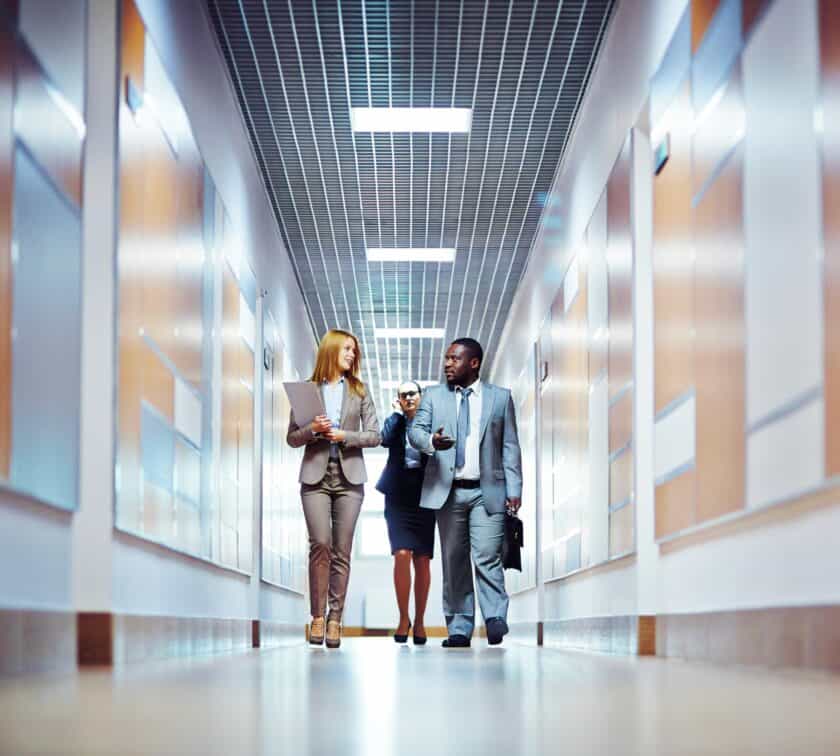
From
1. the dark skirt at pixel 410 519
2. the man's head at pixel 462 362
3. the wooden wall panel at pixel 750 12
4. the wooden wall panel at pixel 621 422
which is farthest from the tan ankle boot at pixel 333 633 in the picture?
the wooden wall panel at pixel 750 12

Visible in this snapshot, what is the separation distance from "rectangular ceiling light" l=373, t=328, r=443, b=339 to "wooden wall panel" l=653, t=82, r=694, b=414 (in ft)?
29.2

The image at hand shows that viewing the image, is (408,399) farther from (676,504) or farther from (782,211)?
(782,211)

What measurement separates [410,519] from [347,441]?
1.06 meters

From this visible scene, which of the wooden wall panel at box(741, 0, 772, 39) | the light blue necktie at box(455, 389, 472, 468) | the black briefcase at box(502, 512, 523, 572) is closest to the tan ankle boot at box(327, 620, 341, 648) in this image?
the black briefcase at box(502, 512, 523, 572)

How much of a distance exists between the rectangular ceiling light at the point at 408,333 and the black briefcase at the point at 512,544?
7715mm

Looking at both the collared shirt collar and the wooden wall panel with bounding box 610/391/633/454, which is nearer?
the wooden wall panel with bounding box 610/391/633/454

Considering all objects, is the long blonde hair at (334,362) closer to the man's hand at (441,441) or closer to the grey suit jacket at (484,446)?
the grey suit jacket at (484,446)

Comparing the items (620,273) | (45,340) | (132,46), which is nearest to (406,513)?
(620,273)

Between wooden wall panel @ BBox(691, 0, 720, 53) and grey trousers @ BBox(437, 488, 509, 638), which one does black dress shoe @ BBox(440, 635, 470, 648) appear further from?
wooden wall panel @ BBox(691, 0, 720, 53)

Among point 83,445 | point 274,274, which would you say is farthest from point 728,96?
point 274,274

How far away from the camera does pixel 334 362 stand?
728 centimetres

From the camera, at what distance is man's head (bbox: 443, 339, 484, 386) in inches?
291

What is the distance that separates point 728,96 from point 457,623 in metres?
3.74

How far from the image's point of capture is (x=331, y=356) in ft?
23.8
